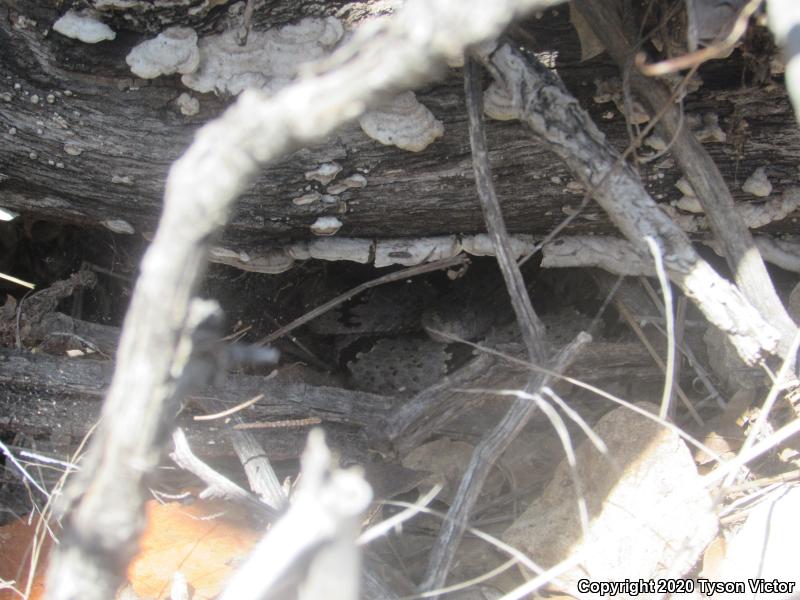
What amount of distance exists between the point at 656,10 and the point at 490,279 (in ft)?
3.85

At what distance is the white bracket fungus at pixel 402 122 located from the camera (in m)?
1.87

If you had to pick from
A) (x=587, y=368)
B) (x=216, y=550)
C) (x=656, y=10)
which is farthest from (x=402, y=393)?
(x=656, y=10)

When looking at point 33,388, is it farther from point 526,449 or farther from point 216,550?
point 526,449

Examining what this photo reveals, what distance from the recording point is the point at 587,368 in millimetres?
2270

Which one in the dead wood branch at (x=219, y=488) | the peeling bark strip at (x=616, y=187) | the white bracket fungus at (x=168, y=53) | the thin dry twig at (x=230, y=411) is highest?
the white bracket fungus at (x=168, y=53)

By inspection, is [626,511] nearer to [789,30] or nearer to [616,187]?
[616,187]

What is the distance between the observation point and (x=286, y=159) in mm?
1986

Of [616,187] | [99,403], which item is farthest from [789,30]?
[99,403]

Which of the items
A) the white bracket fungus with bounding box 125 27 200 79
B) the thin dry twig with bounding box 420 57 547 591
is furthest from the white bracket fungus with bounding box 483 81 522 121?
the white bracket fungus with bounding box 125 27 200 79

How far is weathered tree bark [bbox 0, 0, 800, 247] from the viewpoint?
1.82 meters

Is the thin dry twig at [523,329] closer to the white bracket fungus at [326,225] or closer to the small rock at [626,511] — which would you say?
the small rock at [626,511]

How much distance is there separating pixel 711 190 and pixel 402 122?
0.80m

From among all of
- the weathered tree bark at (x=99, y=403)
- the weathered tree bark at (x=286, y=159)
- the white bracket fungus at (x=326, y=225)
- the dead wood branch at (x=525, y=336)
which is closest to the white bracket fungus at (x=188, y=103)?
the weathered tree bark at (x=286, y=159)

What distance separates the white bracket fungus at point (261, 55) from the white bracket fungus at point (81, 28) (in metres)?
0.21
